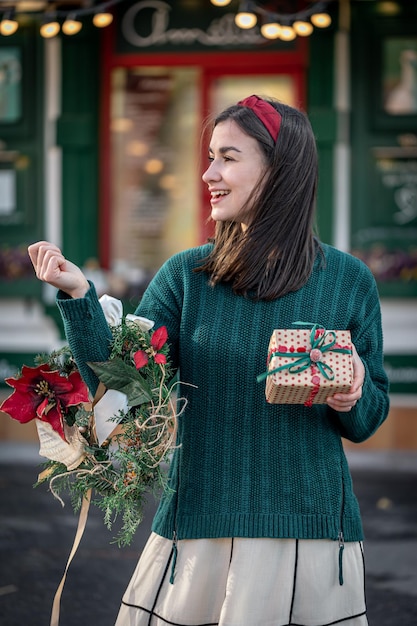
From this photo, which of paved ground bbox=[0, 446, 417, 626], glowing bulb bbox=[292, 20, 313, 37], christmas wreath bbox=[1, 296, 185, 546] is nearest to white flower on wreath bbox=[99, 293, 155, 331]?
christmas wreath bbox=[1, 296, 185, 546]

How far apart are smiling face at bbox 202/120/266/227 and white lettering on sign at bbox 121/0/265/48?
578cm

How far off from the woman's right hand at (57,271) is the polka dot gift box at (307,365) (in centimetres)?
50

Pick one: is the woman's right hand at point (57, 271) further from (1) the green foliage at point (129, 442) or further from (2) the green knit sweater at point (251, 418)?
(1) the green foliage at point (129, 442)

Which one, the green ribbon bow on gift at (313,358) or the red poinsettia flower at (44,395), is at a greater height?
the green ribbon bow on gift at (313,358)

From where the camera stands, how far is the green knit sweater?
8.29 ft

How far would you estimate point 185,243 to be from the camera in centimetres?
859

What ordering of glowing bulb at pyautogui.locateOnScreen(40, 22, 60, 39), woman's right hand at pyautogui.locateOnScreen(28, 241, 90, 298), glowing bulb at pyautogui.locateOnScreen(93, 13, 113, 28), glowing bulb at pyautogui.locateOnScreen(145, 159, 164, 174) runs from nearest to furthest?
woman's right hand at pyautogui.locateOnScreen(28, 241, 90, 298) < glowing bulb at pyautogui.locateOnScreen(40, 22, 60, 39) < glowing bulb at pyautogui.locateOnScreen(93, 13, 113, 28) < glowing bulb at pyautogui.locateOnScreen(145, 159, 164, 174)

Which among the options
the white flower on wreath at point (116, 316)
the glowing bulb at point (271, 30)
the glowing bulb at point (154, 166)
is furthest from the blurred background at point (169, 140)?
the white flower on wreath at point (116, 316)

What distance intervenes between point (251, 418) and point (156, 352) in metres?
0.29

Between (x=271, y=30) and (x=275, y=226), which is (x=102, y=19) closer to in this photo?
(x=271, y=30)

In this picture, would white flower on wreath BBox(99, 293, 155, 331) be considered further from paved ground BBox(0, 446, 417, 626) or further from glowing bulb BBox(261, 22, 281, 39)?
glowing bulb BBox(261, 22, 281, 39)

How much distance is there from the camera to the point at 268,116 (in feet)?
8.63

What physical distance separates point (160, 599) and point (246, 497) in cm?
34

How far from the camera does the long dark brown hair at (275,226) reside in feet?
8.52
